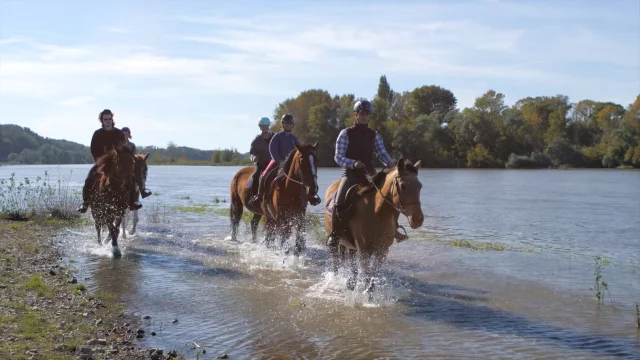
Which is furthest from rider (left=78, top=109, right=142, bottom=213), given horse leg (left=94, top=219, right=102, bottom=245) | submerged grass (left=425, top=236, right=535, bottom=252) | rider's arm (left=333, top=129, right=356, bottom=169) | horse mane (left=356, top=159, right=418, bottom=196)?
submerged grass (left=425, top=236, right=535, bottom=252)

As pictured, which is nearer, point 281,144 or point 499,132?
point 281,144

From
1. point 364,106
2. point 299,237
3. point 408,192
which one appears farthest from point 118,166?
point 408,192

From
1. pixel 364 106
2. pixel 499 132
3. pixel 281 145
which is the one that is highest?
pixel 499 132

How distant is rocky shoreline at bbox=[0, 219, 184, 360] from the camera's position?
21.5 feet

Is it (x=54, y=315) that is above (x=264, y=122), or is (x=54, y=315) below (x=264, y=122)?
below

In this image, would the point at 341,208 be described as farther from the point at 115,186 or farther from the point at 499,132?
the point at 499,132

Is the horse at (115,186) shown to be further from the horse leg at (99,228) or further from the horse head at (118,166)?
the horse leg at (99,228)

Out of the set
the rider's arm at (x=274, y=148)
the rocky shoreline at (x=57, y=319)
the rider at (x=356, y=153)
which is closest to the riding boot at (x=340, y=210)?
the rider at (x=356, y=153)

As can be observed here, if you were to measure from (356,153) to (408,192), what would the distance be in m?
1.77

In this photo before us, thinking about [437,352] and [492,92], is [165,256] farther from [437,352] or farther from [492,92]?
[492,92]

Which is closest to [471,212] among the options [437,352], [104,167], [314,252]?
[314,252]

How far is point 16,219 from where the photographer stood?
19.5m

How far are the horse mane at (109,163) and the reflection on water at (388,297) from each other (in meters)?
1.72

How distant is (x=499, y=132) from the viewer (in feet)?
319
